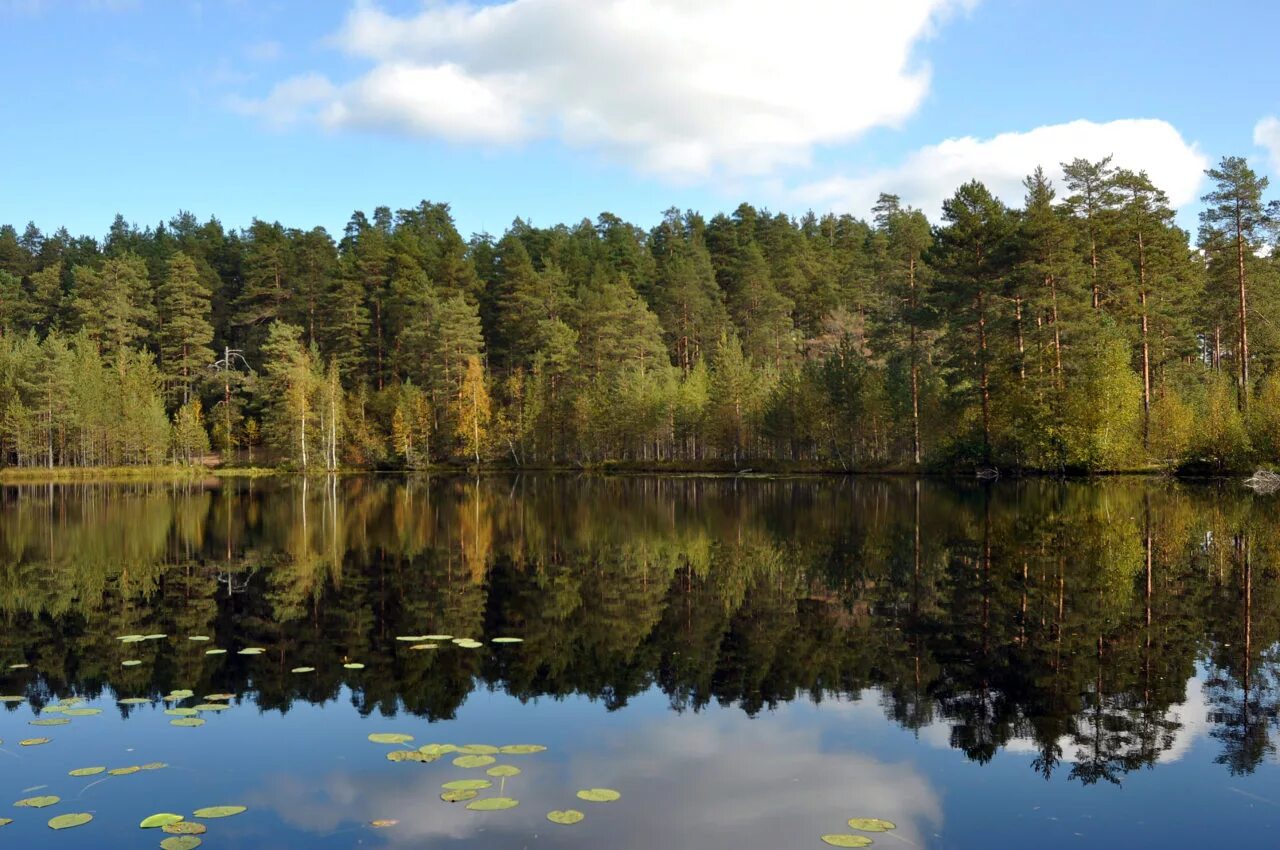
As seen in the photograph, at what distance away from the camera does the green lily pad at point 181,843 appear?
23.4ft

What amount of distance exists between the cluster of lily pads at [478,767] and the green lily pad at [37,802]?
279 cm

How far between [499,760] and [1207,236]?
2733 inches

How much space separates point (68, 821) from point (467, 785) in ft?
10.3

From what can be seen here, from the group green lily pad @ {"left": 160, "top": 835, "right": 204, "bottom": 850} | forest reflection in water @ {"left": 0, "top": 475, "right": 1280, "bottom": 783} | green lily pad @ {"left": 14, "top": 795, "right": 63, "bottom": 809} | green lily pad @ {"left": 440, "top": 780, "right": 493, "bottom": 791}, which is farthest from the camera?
forest reflection in water @ {"left": 0, "top": 475, "right": 1280, "bottom": 783}

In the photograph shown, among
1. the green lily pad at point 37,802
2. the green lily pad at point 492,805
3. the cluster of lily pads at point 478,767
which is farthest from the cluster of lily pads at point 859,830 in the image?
the green lily pad at point 37,802

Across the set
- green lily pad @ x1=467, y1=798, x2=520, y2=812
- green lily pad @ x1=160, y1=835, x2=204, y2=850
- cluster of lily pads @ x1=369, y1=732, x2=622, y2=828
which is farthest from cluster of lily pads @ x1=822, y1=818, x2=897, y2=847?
green lily pad @ x1=160, y1=835, x2=204, y2=850

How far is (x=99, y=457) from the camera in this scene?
8325 cm

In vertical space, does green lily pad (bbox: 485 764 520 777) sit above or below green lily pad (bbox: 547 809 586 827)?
above

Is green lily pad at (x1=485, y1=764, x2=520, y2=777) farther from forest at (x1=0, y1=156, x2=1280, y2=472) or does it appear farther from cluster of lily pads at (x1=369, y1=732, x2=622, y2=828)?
forest at (x1=0, y1=156, x2=1280, y2=472)

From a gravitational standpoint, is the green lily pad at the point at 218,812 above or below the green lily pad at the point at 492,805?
below

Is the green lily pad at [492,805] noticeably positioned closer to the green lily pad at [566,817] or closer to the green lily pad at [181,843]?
the green lily pad at [566,817]

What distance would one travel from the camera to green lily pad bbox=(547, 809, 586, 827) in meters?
7.57

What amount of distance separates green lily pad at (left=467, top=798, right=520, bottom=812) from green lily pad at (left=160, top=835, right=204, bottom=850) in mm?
2056

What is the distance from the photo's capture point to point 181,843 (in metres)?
7.20
